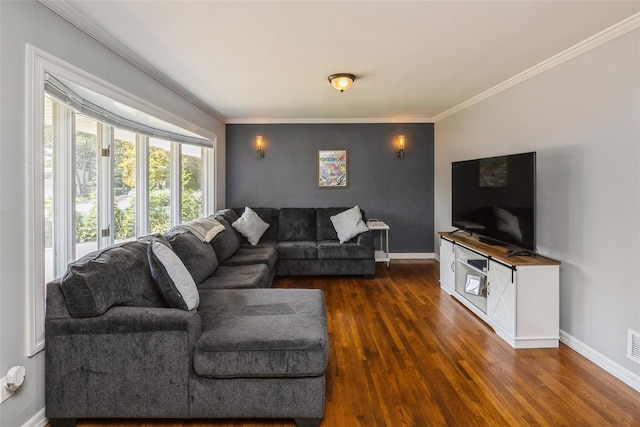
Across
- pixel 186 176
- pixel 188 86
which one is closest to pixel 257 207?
pixel 186 176

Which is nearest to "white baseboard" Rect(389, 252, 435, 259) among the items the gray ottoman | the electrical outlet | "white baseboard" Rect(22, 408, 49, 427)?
the gray ottoman

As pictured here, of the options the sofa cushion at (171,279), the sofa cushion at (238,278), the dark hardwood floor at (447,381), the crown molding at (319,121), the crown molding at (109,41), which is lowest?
the dark hardwood floor at (447,381)

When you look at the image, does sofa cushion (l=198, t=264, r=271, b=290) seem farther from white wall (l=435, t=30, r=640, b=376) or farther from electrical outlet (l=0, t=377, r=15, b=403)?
white wall (l=435, t=30, r=640, b=376)

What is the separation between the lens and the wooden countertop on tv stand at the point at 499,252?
2.77 meters

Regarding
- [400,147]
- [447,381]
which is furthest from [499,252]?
[400,147]

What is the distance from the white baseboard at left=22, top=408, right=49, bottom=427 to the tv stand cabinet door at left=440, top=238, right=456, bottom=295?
369 cm

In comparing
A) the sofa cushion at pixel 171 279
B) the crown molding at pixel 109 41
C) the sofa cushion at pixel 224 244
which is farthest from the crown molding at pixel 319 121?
the sofa cushion at pixel 171 279

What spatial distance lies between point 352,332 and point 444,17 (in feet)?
8.27

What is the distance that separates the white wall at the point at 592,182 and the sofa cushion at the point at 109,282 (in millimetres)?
3068

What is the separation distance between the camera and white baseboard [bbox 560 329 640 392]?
226 centimetres

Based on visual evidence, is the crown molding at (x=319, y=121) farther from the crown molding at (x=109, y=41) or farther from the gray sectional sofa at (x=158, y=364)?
the gray sectional sofa at (x=158, y=364)

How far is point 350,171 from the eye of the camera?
587cm

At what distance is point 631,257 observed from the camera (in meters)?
2.30

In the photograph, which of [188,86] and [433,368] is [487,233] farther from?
[188,86]
